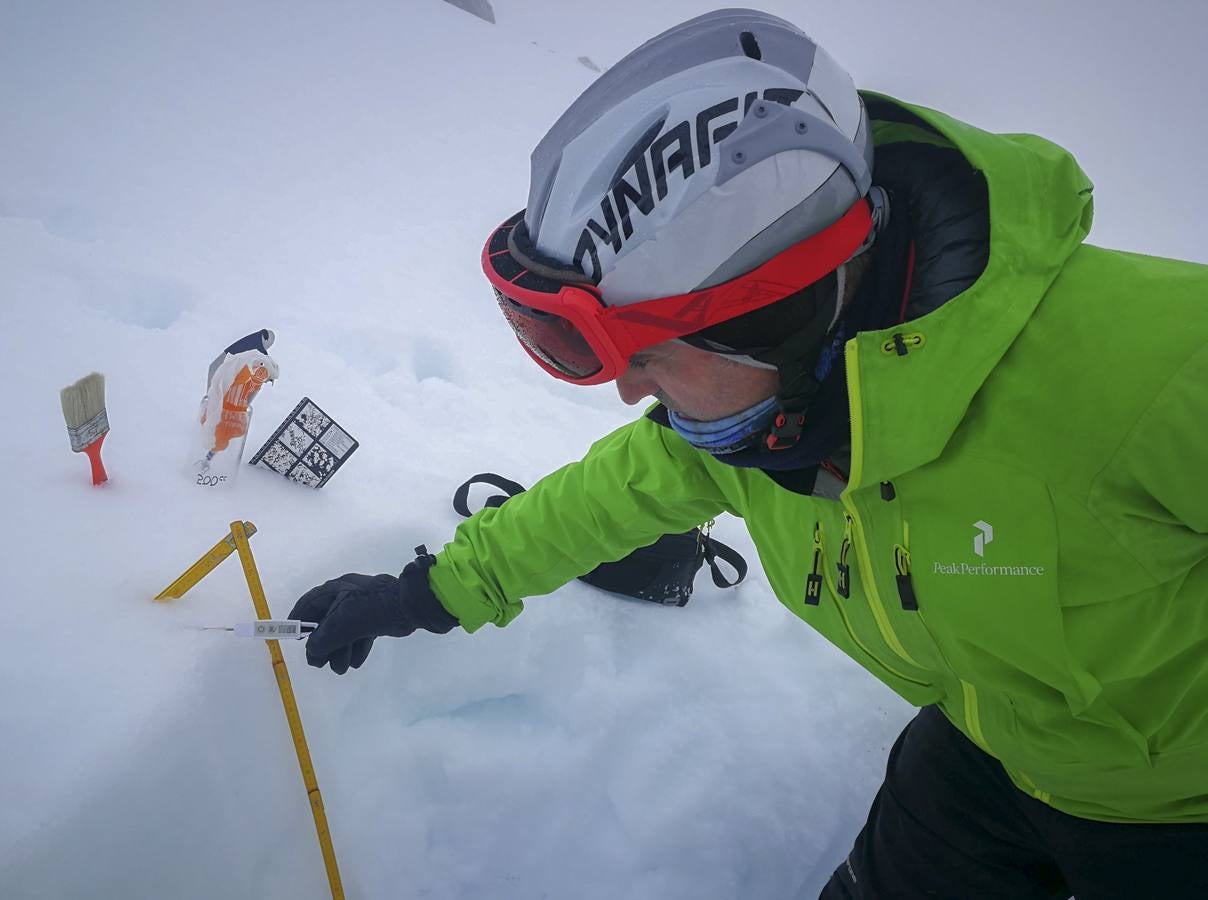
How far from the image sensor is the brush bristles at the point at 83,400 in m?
1.54

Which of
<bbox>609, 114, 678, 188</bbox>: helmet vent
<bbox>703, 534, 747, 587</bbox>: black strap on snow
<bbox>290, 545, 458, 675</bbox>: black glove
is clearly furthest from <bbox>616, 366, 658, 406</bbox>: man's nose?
<bbox>703, 534, 747, 587</bbox>: black strap on snow

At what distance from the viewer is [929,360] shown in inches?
32.2

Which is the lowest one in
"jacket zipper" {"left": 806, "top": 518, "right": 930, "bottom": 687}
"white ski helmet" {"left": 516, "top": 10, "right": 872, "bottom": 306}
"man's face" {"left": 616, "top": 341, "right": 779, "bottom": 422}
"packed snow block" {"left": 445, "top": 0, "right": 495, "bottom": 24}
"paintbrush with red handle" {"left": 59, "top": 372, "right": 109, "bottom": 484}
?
"paintbrush with red handle" {"left": 59, "top": 372, "right": 109, "bottom": 484}

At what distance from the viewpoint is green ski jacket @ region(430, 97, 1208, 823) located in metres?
0.75

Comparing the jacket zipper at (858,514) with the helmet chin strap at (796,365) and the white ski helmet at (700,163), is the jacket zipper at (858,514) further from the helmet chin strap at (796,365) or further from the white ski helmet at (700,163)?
the white ski helmet at (700,163)

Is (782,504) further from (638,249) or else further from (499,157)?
(499,157)

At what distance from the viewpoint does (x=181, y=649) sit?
149 cm

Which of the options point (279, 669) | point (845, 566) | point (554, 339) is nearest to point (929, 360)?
point (845, 566)

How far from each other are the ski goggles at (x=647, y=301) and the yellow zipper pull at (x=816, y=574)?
0.43 metres

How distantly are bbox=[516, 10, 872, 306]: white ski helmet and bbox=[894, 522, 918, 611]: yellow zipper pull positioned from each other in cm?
43

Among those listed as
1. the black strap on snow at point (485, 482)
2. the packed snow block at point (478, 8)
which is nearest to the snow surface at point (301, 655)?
the black strap on snow at point (485, 482)

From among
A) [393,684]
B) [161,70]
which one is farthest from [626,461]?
[161,70]

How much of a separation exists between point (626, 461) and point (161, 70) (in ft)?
18.1

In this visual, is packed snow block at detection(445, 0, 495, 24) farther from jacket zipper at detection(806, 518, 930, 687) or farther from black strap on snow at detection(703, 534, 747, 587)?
jacket zipper at detection(806, 518, 930, 687)
